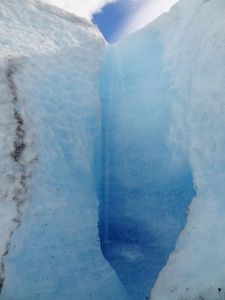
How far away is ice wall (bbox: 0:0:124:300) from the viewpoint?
685 cm

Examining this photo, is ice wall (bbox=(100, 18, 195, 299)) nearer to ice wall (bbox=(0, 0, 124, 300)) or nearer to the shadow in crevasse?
the shadow in crevasse

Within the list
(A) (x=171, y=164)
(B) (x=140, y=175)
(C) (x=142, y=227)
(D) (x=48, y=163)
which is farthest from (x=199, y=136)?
(D) (x=48, y=163)

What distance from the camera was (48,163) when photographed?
7.76m

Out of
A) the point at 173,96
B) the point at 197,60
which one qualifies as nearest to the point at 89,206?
the point at 173,96

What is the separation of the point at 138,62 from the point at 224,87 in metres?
3.43

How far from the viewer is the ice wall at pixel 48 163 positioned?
6852 millimetres

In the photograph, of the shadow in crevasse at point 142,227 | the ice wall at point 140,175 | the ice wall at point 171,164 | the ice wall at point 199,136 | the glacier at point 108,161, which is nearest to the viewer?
the ice wall at point 199,136

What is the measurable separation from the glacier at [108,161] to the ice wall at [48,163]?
22 millimetres

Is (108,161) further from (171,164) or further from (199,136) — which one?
(199,136)

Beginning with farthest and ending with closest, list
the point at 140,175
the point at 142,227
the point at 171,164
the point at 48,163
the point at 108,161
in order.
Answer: the point at 108,161
the point at 140,175
the point at 171,164
the point at 142,227
the point at 48,163

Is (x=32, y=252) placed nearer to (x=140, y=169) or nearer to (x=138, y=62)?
(x=140, y=169)

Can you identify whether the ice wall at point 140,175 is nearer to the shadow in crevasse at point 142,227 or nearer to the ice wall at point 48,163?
the shadow in crevasse at point 142,227

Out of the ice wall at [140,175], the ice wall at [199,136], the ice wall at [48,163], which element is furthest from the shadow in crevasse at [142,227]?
the ice wall at [199,136]

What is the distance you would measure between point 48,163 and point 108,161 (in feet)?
5.42
